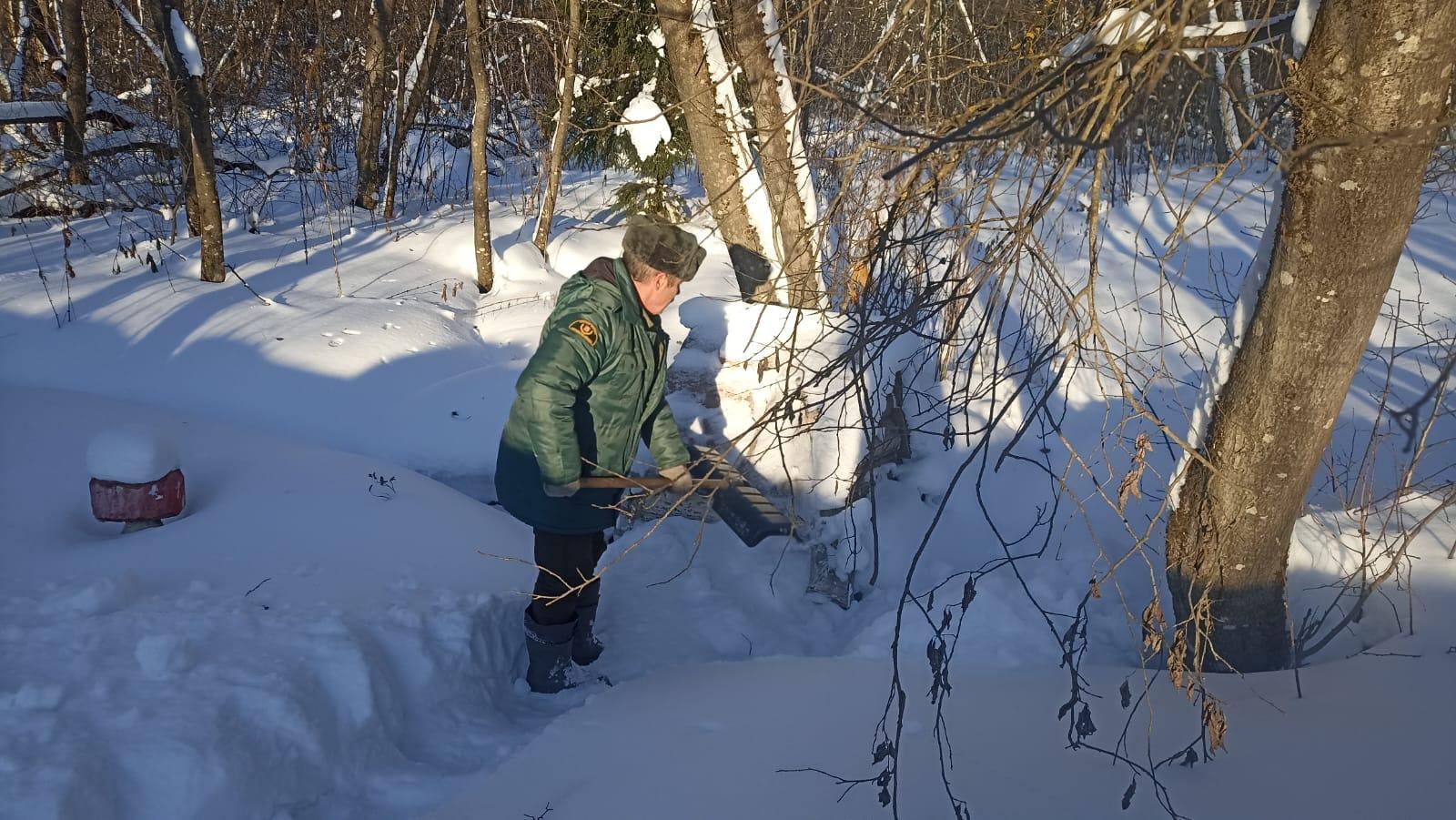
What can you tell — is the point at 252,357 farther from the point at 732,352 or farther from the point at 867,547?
the point at 867,547

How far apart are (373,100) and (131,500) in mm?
7055

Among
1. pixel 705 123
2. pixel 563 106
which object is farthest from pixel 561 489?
pixel 563 106

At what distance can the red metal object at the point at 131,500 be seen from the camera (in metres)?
3.49

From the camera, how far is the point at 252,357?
18.0 feet

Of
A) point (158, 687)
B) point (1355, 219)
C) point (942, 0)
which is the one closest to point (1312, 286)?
point (1355, 219)

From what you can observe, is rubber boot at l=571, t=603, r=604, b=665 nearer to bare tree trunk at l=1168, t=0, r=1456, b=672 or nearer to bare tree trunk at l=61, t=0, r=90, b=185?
bare tree trunk at l=1168, t=0, r=1456, b=672

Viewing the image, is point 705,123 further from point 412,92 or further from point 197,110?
point 412,92

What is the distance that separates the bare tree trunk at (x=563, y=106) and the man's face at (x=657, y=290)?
16.1ft

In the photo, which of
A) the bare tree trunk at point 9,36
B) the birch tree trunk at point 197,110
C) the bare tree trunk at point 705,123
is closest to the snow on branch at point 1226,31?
the bare tree trunk at point 705,123

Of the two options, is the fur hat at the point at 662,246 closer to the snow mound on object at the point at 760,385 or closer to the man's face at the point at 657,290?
the man's face at the point at 657,290

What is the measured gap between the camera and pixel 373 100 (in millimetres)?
9461

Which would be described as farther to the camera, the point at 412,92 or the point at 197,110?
the point at 412,92

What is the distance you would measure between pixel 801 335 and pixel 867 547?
3.31 ft

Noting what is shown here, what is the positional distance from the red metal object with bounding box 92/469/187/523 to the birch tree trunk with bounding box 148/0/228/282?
3.36 m
